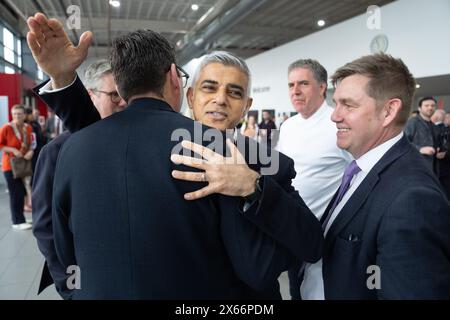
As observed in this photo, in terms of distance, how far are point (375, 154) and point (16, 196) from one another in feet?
17.2

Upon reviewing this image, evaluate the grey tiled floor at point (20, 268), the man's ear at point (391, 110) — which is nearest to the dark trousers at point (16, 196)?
the grey tiled floor at point (20, 268)

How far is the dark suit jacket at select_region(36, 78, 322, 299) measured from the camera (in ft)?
3.17

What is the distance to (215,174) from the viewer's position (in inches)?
36.3

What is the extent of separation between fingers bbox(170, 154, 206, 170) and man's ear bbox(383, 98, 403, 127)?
0.73 metres

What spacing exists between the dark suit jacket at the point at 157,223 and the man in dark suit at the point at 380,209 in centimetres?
21

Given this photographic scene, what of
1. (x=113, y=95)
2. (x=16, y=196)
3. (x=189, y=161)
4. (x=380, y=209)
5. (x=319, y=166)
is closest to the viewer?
(x=189, y=161)

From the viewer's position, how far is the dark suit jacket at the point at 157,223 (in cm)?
97

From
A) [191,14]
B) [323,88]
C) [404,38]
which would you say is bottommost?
[323,88]

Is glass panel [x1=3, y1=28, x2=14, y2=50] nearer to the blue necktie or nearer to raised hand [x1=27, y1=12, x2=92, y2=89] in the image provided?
raised hand [x1=27, y1=12, x2=92, y2=89]

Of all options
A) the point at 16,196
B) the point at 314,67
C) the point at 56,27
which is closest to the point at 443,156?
the point at 314,67

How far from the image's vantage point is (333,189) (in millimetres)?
2541

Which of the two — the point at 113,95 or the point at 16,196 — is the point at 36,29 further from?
the point at 16,196

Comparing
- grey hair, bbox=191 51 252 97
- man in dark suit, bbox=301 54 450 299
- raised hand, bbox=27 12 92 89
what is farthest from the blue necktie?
raised hand, bbox=27 12 92 89
